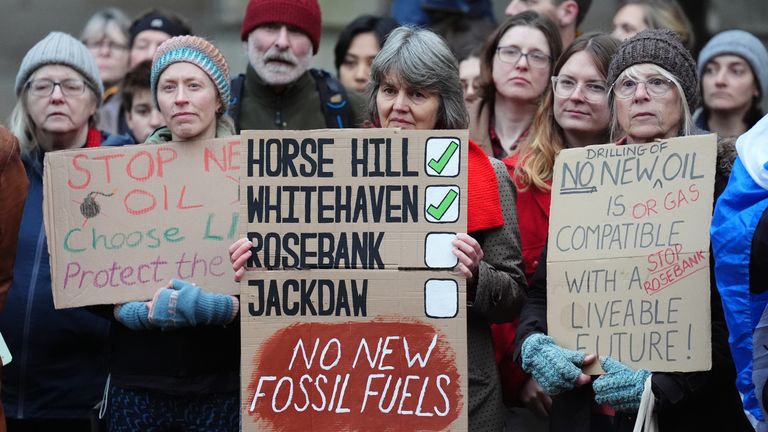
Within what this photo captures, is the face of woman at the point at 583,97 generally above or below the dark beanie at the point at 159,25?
below

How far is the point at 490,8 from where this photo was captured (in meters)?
8.29

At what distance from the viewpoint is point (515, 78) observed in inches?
241

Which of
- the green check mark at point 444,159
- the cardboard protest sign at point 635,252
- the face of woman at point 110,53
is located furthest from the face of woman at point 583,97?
the face of woman at point 110,53

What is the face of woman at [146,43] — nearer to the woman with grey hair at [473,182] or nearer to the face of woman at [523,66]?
the face of woman at [523,66]

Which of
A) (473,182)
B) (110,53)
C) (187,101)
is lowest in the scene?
(473,182)

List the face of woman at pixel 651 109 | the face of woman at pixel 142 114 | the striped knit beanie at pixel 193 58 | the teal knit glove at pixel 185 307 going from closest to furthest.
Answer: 1. the face of woman at pixel 651 109
2. the teal knit glove at pixel 185 307
3. the striped knit beanie at pixel 193 58
4. the face of woman at pixel 142 114

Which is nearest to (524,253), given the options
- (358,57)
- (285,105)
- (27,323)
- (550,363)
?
(550,363)

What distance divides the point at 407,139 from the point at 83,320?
189cm

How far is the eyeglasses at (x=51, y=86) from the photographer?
6.05 metres

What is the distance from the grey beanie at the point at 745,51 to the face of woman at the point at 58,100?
3.13 meters

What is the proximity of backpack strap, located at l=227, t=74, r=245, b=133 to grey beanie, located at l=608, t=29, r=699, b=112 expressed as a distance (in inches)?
81.5

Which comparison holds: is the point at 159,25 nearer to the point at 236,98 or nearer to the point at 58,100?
the point at 236,98

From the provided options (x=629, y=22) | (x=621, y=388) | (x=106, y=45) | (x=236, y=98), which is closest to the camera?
(x=621, y=388)

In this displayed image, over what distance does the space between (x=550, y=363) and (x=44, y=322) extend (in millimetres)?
2294
